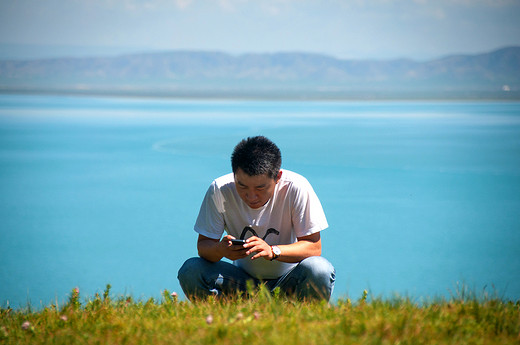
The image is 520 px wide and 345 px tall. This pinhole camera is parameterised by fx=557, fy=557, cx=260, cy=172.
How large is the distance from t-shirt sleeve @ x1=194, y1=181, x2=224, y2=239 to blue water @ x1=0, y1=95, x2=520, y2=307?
0.51 m

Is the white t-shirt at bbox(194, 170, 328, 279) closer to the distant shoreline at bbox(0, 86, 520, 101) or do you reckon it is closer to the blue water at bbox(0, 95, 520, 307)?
the blue water at bbox(0, 95, 520, 307)

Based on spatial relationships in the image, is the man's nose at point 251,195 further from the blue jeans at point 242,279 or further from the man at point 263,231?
the blue jeans at point 242,279

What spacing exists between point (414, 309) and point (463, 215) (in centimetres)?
562

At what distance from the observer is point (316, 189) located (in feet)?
28.4

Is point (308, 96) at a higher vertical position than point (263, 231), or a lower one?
higher

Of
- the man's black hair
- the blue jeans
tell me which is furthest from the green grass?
the man's black hair

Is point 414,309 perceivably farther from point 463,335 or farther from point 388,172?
point 388,172

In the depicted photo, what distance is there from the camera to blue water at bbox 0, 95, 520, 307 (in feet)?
17.9

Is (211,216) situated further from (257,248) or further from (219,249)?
(257,248)

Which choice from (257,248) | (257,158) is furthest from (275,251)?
A: (257,158)

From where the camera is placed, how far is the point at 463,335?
68.0 inches

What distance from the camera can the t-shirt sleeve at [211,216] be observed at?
7.57 ft

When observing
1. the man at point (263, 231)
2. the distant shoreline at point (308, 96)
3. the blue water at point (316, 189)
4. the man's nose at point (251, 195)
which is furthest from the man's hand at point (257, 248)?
the distant shoreline at point (308, 96)

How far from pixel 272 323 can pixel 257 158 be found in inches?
24.7
